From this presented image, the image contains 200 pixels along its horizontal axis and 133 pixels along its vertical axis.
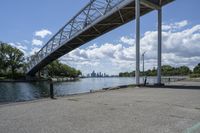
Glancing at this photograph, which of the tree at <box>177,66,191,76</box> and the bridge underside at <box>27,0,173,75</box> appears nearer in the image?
the bridge underside at <box>27,0,173,75</box>

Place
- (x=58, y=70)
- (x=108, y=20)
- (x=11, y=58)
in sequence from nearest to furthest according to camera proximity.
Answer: (x=108, y=20) → (x=11, y=58) → (x=58, y=70)

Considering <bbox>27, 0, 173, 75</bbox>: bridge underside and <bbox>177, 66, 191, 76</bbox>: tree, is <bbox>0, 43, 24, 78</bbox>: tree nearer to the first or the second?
<bbox>27, 0, 173, 75</bbox>: bridge underside

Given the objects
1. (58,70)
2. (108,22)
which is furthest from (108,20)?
(58,70)

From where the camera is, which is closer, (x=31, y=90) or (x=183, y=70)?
(x=31, y=90)

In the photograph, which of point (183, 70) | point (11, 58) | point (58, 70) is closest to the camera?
point (11, 58)

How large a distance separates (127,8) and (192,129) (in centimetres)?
2619

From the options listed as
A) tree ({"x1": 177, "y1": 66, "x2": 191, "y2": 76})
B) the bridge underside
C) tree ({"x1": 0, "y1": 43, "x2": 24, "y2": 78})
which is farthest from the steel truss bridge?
tree ({"x1": 177, "y1": 66, "x2": 191, "y2": 76})

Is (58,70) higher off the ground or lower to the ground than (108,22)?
lower

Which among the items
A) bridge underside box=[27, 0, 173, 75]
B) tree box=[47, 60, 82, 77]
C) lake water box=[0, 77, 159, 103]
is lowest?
lake water box=[0, 77, 159, 103]

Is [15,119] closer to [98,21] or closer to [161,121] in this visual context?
[161,121]

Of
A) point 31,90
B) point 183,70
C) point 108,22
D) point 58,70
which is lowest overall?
point 31,90

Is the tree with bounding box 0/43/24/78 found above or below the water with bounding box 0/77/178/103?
above

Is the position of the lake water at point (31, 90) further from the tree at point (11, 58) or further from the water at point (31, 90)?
the tree at point (11, 58)

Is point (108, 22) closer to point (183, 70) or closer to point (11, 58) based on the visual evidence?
point (11, 58)
